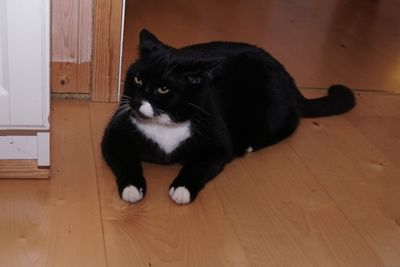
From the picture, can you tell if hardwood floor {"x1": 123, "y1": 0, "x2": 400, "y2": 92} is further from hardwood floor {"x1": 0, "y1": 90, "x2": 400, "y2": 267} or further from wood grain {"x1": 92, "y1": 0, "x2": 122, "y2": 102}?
hardwood floor {"x1": 0, "y1": 90, "x2": 400, "y2": 267}

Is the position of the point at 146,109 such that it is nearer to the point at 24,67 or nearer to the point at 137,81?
the point at 137,81

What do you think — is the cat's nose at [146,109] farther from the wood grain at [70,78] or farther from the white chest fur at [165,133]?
the wood grain at [70,78]

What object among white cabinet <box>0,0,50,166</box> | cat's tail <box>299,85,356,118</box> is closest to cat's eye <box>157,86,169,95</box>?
white cabinet <box>0,0,50,166</box>

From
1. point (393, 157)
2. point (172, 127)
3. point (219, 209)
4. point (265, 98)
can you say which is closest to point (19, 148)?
point (172, 127)

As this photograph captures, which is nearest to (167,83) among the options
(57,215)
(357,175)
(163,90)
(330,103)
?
(163,90)

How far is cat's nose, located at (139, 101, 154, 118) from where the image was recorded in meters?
1.16

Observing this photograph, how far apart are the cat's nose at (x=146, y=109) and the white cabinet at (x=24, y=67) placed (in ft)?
0.63

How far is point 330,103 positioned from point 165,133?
65cm

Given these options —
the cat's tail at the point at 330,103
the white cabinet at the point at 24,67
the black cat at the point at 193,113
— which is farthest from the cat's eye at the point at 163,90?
the cat's tail at the point at 330,103

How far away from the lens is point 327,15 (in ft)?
9.82

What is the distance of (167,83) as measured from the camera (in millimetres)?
1146

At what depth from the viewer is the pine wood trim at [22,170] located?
1.19m

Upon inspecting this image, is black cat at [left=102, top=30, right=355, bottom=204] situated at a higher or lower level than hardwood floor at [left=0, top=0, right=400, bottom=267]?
higher

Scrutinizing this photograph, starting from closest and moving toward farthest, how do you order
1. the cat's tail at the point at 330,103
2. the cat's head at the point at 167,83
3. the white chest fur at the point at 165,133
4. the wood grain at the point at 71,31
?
1. the cat's head at the point at 167,83
2. the white chest fur at the point at 165,133
3. the wood grain at the point at 71,31
4. the cat's tail at the point at 330,103
